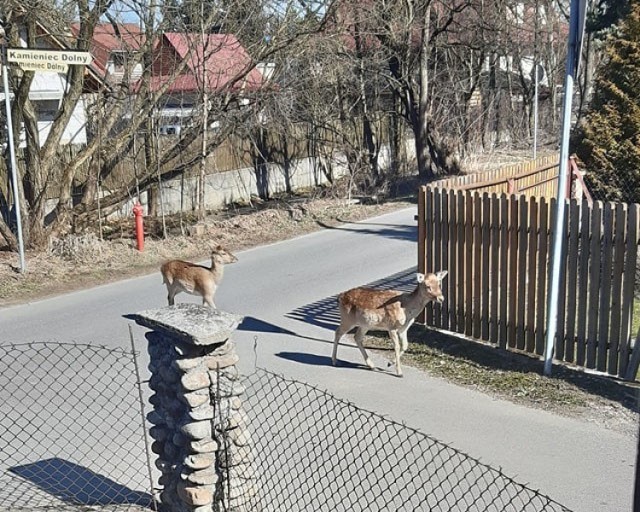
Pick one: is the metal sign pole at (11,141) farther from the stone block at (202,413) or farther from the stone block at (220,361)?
the stone block at (202,413)

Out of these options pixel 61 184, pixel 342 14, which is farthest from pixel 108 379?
pixel 342 14

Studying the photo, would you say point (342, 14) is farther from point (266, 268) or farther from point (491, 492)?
point (491, 492)

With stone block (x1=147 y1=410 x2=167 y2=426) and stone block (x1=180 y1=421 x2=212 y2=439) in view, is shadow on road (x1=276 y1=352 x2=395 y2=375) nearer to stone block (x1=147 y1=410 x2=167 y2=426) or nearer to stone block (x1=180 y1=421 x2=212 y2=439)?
stone block (x1=147 y1=410 x2=167 y2=426)

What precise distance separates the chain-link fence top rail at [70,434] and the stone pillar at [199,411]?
0.86 m

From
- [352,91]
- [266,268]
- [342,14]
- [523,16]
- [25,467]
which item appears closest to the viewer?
[25,467]

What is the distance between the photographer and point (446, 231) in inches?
407

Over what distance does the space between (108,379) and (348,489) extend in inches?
150

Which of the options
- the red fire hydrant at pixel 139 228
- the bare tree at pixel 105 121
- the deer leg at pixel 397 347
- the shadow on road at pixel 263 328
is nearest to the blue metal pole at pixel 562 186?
the deer leg at pixel 397 347

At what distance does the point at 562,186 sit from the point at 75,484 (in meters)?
5.66

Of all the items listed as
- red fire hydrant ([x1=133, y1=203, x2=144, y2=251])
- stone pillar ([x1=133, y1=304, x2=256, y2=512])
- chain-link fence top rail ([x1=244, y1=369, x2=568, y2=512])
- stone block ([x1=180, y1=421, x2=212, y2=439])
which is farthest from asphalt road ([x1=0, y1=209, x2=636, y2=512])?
stone block ([x1=180, y1=421, x2=212, y2=439])

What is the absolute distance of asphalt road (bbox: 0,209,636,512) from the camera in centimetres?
686

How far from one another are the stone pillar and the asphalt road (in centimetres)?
256

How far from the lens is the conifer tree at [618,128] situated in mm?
18922

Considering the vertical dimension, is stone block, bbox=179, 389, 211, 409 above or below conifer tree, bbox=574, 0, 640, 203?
below
